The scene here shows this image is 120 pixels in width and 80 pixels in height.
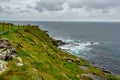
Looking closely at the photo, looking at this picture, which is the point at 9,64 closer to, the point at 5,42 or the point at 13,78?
the point at 13,78

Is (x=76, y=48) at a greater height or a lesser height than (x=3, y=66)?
lesser

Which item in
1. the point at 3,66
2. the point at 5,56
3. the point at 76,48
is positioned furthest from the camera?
the point at 76,48

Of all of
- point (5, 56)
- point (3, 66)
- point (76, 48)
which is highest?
point (5, 56)

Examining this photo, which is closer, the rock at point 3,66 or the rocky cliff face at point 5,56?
the rock at point 3,66

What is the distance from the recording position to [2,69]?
31.2 meters

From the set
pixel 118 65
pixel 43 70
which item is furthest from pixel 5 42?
pixel 118 65

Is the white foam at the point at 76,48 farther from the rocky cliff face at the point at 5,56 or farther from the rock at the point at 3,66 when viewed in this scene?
the rock at the point at 3,66

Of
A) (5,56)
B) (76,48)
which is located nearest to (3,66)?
(5,56)

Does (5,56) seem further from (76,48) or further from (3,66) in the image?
(76,48)

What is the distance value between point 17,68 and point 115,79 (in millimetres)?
41810

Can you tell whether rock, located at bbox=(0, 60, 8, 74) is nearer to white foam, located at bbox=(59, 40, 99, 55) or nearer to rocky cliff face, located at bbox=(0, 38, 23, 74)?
rocky cliff face, located at bbox=(0, 38, 23, 74)

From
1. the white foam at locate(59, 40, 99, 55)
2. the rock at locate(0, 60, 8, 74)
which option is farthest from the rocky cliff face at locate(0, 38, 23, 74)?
the white foam at locate(59, 40, 99, 55)

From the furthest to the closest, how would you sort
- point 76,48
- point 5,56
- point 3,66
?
point 76,48, point 5,56, point 3,66

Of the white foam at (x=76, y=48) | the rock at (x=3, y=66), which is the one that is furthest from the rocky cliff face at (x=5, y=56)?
the white foam at (x=76, y=48)
